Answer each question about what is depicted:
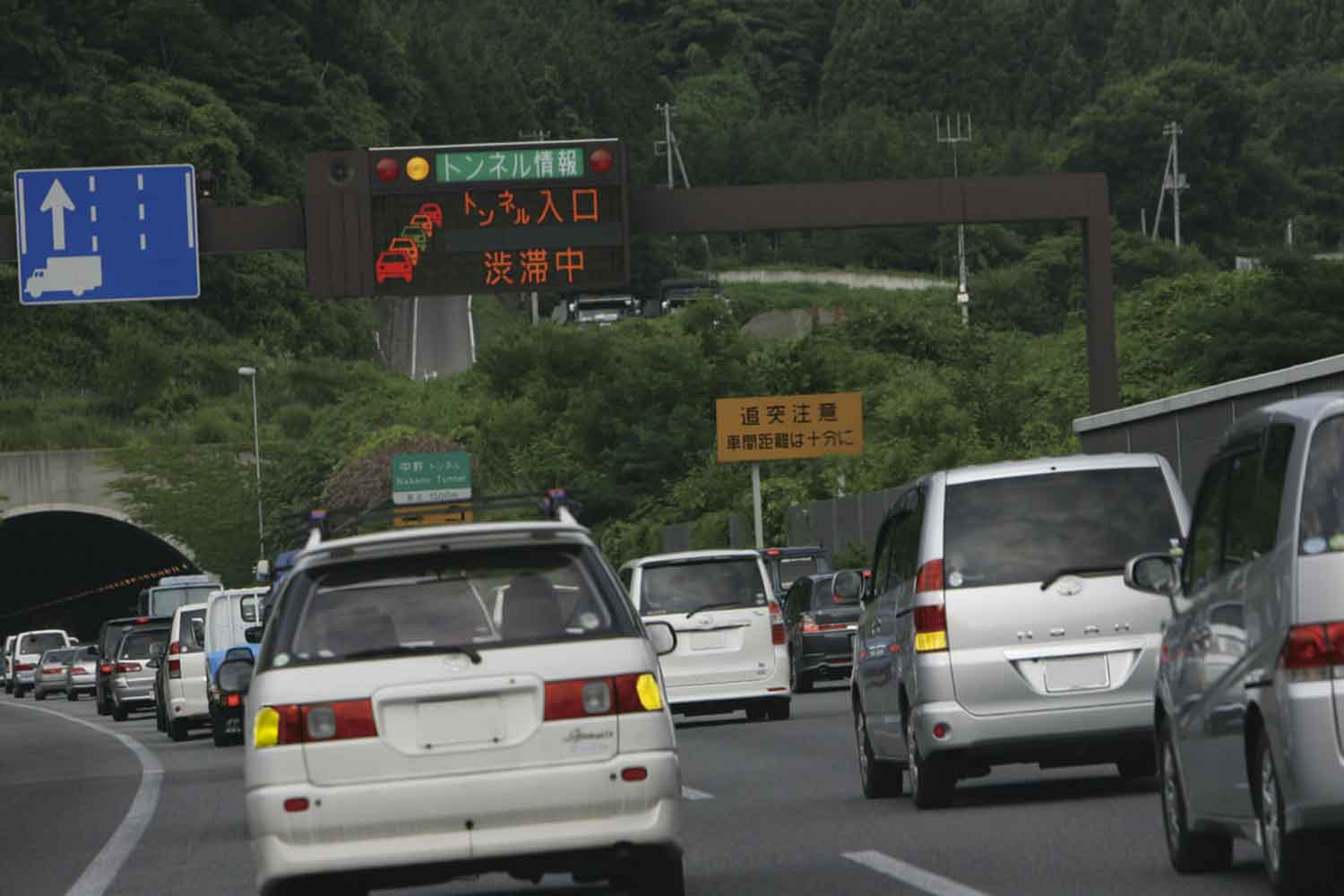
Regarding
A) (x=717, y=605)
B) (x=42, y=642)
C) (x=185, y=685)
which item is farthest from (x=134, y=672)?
(x=42, y=642)

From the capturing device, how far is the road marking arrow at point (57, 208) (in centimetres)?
3231

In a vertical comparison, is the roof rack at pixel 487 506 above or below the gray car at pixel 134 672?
above

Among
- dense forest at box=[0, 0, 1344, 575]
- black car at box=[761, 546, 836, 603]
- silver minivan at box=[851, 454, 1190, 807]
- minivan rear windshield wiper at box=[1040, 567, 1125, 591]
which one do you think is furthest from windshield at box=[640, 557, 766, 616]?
dense forest at box=[0, 0, 1344, 575]

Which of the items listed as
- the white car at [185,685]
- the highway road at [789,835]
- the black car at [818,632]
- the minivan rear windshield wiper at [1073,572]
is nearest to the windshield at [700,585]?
the highway road at [789,835]

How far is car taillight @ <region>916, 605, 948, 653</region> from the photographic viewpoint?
14086 millimetres

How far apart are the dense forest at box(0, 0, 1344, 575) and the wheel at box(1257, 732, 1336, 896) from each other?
154 feet

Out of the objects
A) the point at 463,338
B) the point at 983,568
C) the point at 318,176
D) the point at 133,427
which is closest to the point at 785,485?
the point at 318,176

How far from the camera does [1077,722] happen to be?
14039mm

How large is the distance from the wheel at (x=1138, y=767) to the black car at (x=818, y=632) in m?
18.3

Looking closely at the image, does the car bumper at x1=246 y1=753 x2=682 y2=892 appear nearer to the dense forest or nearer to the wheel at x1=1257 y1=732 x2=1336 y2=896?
the wheel at x1=1257 y1=732 x2=1336 y2=896

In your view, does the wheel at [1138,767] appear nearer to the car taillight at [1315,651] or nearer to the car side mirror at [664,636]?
the car side mirror at [664,636]

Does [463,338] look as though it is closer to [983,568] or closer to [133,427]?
[133,427]

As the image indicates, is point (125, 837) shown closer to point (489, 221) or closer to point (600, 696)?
point (600, 696)

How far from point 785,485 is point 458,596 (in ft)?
184
